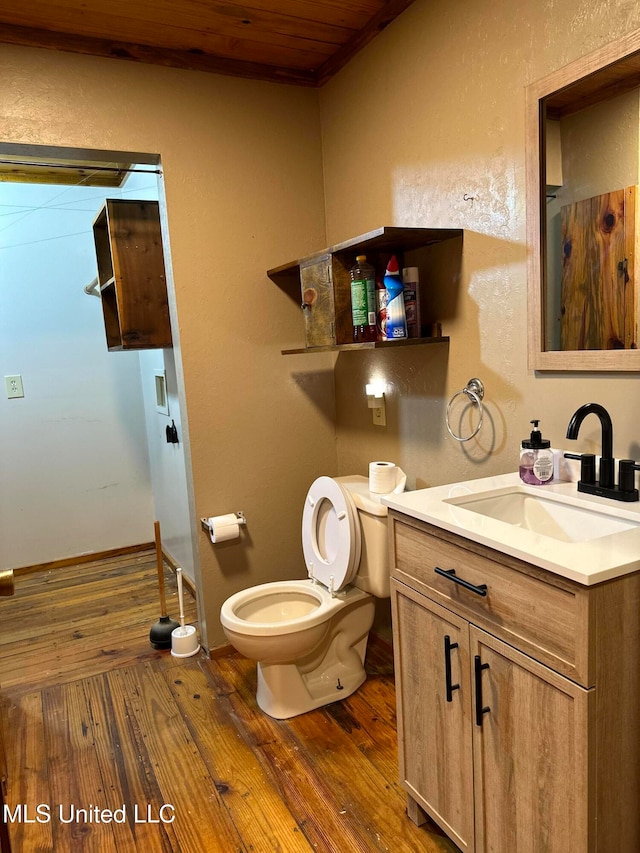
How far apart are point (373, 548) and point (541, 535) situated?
88cm

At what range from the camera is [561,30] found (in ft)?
4.72

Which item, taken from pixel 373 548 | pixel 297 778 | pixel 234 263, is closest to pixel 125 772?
pixel 297 778

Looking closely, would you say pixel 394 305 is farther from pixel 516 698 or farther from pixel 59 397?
pixel 59 397

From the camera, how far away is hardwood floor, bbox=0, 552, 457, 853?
1.60m

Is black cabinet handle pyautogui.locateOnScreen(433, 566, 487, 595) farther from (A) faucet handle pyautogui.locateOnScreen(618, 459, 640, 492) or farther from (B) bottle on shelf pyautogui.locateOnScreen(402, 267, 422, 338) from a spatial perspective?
(B) bottle on shelf pyautogui.locateOnScreen(402, 267, 422, 338)

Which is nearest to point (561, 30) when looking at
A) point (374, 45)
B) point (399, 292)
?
point (399, 292)

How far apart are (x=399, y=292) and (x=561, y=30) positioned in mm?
765

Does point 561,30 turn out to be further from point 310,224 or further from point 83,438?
point 83,438

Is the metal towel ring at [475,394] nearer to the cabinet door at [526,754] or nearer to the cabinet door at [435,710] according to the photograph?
the cabinet door at [435,710]

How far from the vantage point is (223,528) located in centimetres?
243

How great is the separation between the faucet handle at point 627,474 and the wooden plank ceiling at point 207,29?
5.26ft

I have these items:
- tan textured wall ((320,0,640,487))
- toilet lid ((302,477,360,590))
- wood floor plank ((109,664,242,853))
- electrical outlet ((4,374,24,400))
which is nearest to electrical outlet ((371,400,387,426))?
tan textured wall ((320,0,640,487))

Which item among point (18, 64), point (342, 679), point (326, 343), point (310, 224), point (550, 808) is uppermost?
point (18, 64)

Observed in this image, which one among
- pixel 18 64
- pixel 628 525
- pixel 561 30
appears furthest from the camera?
pixel 18 64
